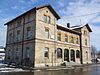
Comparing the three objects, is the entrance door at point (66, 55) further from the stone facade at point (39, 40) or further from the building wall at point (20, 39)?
the building wall at point (20, 39)

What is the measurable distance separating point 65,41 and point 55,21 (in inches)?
235

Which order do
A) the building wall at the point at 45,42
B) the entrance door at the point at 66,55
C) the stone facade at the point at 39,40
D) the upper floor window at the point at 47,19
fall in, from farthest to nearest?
the entrance door at the point at 66,55 → the upper floor window at the point at 47,19 → the stone facade at the point at 39,40 → the building wall at the point at 45,42

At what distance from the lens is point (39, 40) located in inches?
1096

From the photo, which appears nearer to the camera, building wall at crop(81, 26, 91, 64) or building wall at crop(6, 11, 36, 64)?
building wall at crop(6, 11, 36, 64)

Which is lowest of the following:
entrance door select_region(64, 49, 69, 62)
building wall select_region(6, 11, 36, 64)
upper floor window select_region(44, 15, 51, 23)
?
entrance door select_region(64, 49, 69, 62)

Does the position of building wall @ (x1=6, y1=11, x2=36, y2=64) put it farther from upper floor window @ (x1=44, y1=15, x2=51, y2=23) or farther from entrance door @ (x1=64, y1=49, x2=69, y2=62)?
entrance door @ (x1=64, y1=49, x2=69, y2=62)

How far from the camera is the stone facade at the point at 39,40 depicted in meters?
27.7

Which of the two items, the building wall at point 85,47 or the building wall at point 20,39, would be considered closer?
the building wall at point 20,39

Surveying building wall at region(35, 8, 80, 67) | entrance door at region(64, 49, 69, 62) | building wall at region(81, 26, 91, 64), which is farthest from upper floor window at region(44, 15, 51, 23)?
building wall at region(81, 26, 91, 64)

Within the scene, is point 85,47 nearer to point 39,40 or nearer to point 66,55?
point 66,55

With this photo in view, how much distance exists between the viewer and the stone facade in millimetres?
27672

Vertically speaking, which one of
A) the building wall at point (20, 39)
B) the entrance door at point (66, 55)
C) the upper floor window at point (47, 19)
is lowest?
the entrance door at point (66, 55)

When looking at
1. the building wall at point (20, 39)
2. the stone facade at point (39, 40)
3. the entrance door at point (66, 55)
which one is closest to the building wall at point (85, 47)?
the stone facade at point (39, 40)

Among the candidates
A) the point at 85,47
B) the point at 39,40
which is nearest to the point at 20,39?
the point at 39,40
